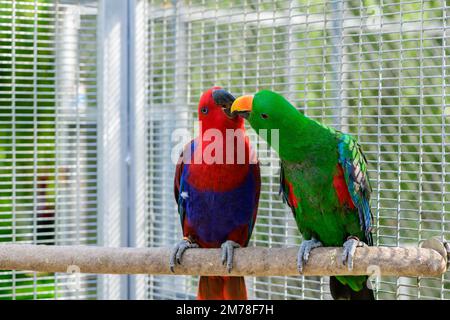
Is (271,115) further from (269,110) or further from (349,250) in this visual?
(349,250)

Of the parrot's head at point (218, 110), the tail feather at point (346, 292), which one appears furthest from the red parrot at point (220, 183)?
the tail feather at point (346, 292)

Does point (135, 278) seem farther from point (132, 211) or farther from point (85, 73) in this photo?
point (85, 73)

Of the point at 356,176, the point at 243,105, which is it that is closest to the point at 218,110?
the point at 243,105

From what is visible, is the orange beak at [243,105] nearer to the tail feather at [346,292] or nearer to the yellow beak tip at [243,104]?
the yellow beak tip at [243,104]

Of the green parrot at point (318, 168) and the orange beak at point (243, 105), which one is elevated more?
the orange beak at point (243, 105)

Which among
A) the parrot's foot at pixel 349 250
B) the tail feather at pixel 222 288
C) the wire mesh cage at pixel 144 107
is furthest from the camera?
the wire mesh cage at pixel 144 107

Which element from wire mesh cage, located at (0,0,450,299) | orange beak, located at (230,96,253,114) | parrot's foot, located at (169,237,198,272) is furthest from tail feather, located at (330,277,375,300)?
orange beak, located at (230,96,253,114)

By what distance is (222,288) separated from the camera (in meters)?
1.51

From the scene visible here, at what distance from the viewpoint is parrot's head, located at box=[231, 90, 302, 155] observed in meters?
1.28

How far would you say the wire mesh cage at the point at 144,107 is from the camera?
161 centimetres

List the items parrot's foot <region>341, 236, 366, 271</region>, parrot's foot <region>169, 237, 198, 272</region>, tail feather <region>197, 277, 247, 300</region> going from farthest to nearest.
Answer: tail feather <region>197, 277, 247, 300</region>
parrot's foot <region>169, 237, 198, 272</region>
parrot's foot <region>341, 236, 366, 271</region>

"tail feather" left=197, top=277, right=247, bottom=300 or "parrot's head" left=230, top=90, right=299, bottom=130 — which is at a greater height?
"parrot's head" left=230, top=90, right=299, bottom=130

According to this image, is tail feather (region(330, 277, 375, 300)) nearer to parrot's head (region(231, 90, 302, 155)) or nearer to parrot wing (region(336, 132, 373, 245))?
parrot wing (region(336, 132, 373, 245))

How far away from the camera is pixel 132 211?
6.02 ft
